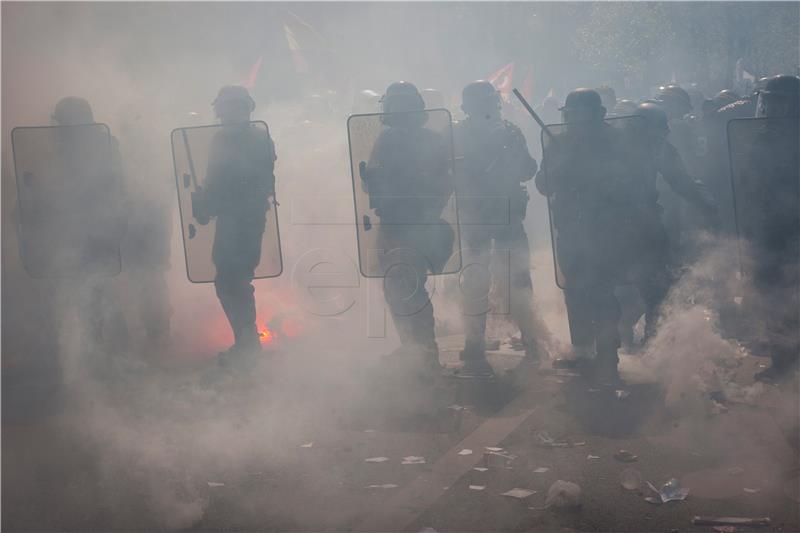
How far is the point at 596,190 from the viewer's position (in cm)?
642

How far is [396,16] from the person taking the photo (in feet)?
106

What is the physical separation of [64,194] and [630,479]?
4.67 m

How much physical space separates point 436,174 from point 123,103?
182 inches

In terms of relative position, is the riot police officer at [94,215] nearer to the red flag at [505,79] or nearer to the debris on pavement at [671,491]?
the debris on pavement at [671,491]

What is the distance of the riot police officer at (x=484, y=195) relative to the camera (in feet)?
23.9

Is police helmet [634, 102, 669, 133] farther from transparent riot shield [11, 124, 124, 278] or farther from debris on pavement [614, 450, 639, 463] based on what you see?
transparent riot shield [11, 124, 124, 278]

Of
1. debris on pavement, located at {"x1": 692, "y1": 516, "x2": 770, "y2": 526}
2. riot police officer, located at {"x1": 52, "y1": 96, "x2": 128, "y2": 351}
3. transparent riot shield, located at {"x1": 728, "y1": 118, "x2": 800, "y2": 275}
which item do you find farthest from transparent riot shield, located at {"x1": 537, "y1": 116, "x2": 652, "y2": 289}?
riot police officer, located at {"x1": 52, "y1": 96, "x2": 128, "y2": 351}

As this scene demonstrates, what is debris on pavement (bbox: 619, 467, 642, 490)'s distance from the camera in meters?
4.37

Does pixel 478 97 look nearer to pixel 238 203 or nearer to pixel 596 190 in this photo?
pixel 596 190

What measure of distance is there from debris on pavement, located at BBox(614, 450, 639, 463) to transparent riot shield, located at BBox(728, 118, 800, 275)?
213 centimetres

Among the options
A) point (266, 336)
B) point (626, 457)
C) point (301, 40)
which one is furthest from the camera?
point (301, 40)

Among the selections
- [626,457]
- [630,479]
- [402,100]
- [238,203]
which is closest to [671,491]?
[630,479]

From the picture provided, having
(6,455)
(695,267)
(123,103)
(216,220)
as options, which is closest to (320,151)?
(123,103)

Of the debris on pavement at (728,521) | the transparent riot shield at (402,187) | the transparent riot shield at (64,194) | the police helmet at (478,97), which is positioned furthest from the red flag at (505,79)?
the debris on pavement at (728,521)
